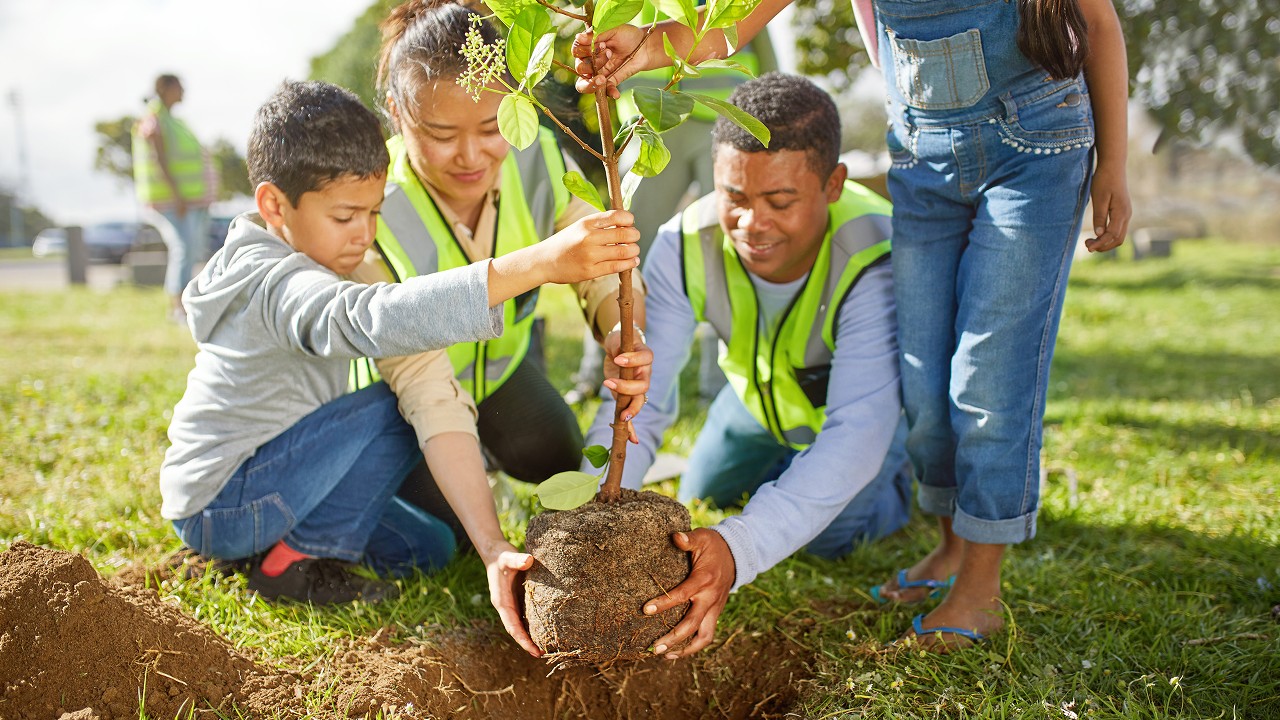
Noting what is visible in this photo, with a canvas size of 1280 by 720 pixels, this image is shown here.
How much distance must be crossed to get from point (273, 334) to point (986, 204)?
1613 mm

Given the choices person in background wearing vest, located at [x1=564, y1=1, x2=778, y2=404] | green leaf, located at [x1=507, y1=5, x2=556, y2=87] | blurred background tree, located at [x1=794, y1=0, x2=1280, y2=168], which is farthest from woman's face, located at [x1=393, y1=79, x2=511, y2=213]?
blurred background tree, located at [x1=794, y1=0, x2=1280, y2=168]

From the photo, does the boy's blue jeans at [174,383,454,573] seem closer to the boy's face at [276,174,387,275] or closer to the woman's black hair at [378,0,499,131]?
the boy's face at [276,174,387,275]

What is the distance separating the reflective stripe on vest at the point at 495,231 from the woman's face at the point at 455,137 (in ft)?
0.33

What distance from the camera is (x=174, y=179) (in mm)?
7492

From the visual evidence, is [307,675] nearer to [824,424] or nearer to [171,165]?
[824,424]

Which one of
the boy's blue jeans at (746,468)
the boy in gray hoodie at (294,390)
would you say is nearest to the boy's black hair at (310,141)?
the boy in gray hoodie at (294,390)

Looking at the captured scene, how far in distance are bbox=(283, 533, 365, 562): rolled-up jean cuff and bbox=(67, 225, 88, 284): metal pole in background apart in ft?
38.2

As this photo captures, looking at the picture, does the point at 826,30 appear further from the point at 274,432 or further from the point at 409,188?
the point at 274,432

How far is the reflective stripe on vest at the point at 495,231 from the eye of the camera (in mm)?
2396

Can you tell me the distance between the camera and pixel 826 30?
807 cm

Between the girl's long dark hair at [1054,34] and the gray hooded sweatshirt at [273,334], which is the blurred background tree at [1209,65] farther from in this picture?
the gray hooded sweatshirt at [273,334]

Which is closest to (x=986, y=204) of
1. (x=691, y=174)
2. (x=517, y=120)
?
(x=517, y=120)

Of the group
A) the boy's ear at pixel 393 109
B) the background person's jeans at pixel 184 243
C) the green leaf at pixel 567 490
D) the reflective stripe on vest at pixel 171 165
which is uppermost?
the reflective stripe on vest at pixel 171 165

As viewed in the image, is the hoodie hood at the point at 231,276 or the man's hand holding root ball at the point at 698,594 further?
the hoodie hood at the point at 231,276
